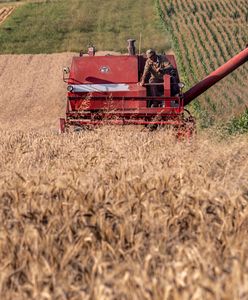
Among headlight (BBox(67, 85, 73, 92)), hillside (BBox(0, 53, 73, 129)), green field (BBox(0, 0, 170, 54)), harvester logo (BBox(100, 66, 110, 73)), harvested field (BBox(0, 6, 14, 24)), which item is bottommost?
harvested field (BBox(0, 6, 14, 24))

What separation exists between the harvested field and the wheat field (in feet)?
126

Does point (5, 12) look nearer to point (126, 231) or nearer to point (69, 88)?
point (69, 88)

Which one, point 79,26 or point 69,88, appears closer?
point 69,88

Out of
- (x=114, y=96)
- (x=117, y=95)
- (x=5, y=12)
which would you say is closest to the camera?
(x=114, y=96)

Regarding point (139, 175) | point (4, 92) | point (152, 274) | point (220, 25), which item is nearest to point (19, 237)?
point (152, 274)

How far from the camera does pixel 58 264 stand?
365cm

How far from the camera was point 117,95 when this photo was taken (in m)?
13.8

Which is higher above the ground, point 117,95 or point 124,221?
point 124,221

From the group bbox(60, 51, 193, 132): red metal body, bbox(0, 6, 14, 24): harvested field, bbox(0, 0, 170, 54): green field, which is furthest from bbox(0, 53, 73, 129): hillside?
bbox(0, 6, 14, 24): harvested field

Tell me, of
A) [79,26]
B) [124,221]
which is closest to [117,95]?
[124,221]

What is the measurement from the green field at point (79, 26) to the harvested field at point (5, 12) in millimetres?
561

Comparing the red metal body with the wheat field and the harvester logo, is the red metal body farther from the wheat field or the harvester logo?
the wheat field

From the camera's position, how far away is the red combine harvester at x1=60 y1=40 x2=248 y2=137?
42.6 ft

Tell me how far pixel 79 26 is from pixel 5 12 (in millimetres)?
8423
